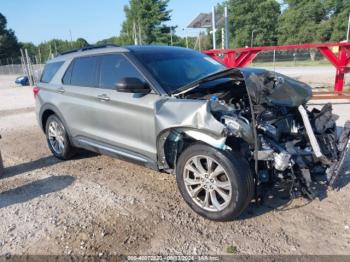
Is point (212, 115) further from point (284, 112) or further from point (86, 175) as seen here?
point (86, 175)

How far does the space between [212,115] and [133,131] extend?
4.25 feet

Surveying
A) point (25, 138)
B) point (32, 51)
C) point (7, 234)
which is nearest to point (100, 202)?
point (7, 234)

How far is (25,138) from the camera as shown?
26.2 feet

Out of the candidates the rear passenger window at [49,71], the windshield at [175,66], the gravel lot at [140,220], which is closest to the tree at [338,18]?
the windshield at [175,66]

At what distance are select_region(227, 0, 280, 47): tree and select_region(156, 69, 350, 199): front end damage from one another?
62000 mm

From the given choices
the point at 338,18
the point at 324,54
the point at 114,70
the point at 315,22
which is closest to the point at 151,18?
the point at 315,22

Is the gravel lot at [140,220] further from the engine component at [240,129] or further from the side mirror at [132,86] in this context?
the side mirror at [132,86]

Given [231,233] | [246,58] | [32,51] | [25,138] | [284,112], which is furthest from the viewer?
[32,51]

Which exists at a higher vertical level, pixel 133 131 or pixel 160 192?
pixel 133 131

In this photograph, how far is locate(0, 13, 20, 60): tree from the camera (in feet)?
230

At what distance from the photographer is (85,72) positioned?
5242 mm

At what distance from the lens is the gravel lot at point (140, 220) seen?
3.25m

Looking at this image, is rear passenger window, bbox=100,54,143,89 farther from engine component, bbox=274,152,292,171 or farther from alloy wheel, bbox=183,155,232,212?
engine component, bbox=274,152,292,171

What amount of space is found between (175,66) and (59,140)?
2.61 meters
